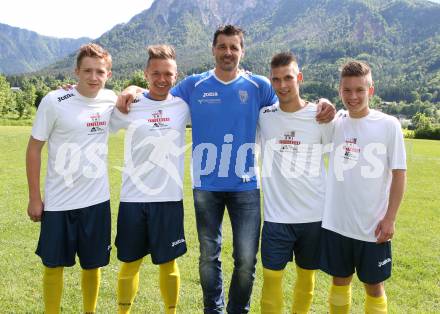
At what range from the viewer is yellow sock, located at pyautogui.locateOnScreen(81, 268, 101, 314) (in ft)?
15.4

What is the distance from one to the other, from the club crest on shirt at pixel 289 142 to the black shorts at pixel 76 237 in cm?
200

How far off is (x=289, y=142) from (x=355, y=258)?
53.1 inches

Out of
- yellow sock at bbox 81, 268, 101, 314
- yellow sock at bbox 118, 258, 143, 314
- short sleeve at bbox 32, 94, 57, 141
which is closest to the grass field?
yellow sock at bbox 81, 268, 101, 314

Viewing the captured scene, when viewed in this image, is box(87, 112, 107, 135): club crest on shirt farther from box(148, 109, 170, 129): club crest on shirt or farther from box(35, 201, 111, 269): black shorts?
box(35, 201, 111, 269): black shorts

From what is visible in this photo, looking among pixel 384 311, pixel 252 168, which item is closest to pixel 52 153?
pixel 252 168

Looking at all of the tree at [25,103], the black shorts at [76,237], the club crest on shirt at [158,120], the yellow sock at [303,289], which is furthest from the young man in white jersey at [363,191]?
the tree at [25,103]

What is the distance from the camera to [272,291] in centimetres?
444

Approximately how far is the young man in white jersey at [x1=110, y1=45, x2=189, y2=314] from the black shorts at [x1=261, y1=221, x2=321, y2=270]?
970 millimetres

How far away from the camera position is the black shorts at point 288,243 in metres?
4.42

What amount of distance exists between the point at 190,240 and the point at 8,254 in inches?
129

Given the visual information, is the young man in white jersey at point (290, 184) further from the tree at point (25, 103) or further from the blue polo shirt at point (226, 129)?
the tree at point (25, 103)

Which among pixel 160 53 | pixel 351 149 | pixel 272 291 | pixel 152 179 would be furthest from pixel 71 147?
pixel 351 149

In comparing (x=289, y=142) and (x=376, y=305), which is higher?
(x=289, y=142)

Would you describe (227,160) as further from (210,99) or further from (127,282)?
(127,282)
